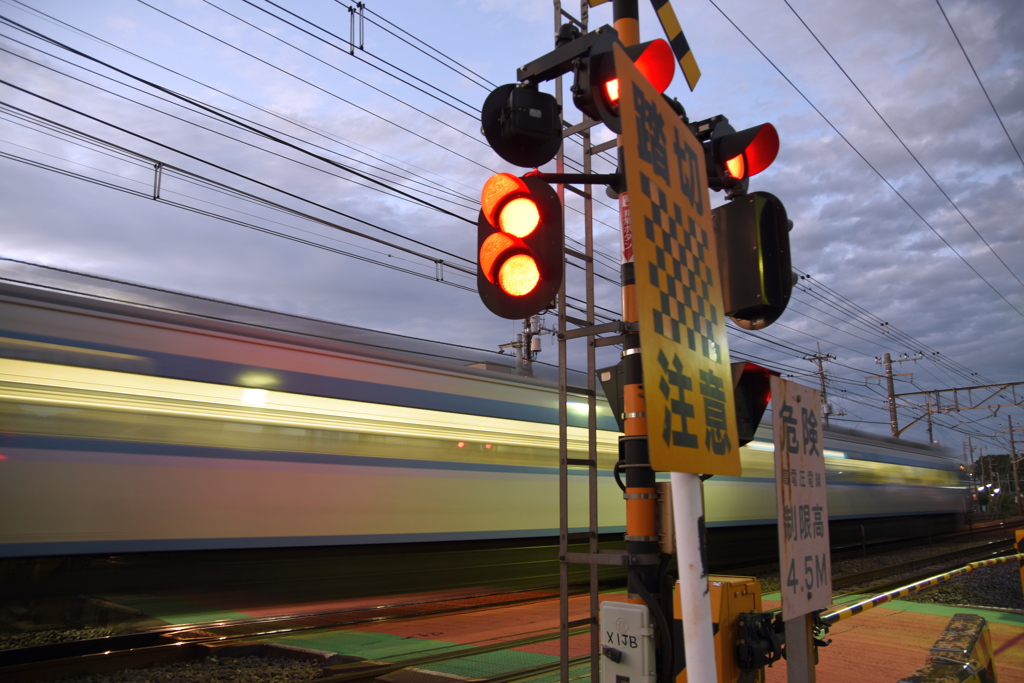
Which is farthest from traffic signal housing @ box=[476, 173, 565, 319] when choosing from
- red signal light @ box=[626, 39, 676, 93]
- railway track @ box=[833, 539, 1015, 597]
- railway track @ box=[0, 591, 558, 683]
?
railway track @ box=[833, 539, 1015, 597]

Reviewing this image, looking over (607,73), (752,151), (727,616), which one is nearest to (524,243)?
(607,73)

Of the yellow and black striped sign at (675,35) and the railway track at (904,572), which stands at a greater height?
the yellow and black striped sign at (675,35)

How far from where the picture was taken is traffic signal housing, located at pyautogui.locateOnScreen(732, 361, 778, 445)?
267 cm

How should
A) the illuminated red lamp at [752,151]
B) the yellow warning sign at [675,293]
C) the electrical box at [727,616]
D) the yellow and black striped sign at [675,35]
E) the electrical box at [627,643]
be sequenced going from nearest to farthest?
the yellow warning sign at [675,293]
the electrical box at [627,643]
the electrical box at [727,616]
the illuminated red lamp at [752,151]
the yellow and black striped sign at [675,35]

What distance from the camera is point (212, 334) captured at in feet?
21.0

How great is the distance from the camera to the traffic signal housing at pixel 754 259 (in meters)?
2.71

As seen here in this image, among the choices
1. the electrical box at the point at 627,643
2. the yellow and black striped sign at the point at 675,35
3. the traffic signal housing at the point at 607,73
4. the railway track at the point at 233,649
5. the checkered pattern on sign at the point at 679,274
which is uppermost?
the yellow and black striped sign at the point at 675,35

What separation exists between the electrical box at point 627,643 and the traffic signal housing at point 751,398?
0.76m

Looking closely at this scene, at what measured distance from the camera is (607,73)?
280 centimetres

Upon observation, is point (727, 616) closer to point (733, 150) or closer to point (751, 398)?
point (751, 398)

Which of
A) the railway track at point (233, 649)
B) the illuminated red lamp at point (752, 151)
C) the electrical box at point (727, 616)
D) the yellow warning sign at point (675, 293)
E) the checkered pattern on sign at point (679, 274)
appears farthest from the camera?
the railway track at point (233, 649)

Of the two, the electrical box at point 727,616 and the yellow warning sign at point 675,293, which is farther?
the electrical box at point 727,616

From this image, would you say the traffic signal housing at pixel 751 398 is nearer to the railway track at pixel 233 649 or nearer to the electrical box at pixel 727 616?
the electrical box at pixel 727 616

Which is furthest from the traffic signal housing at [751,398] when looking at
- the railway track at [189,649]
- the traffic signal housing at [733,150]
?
the railway track at [189,649]
